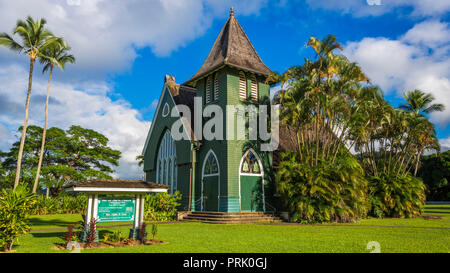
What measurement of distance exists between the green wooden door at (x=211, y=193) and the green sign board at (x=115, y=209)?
9.72 m

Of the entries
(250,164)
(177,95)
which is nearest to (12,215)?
(250,164)

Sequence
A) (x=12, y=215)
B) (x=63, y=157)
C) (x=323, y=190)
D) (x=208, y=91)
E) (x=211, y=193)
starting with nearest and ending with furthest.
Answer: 1. (x=12, y=215)
2. (x=323, y=190)
3. (x=211, y=193)
4. (x=208, y=91)
5. (x=63, y=157)

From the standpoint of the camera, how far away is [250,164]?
20000 mm

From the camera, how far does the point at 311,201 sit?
16703 mm

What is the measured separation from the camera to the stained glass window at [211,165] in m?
20.0

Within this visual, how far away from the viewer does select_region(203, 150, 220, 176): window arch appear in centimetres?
1997

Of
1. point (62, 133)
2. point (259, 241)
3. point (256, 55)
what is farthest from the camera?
point (62, 133)

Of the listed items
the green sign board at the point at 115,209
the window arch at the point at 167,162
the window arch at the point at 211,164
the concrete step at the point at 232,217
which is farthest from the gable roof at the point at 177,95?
the green sign board at the point at 115,209

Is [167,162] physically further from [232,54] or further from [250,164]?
[232,54]

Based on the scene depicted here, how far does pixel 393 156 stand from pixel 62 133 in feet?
109

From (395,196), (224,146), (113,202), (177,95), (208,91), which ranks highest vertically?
(177,95)

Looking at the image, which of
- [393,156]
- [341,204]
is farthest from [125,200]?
[393,156]

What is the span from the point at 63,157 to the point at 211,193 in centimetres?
2224
